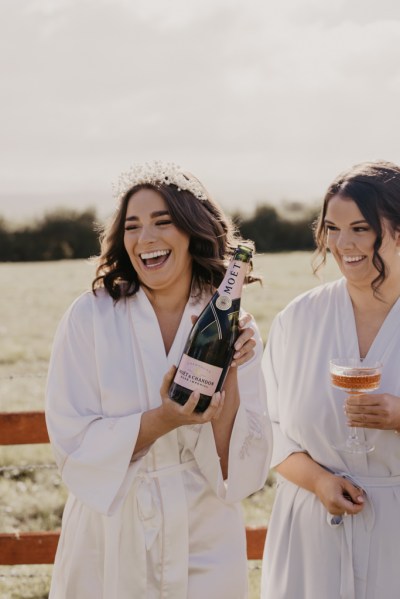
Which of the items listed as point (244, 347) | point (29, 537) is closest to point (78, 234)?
point (29, 537)

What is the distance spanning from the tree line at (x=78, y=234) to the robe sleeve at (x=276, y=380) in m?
30.4

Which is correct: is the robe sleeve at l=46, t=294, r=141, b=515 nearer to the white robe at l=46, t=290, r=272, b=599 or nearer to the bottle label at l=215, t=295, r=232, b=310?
the white robe at l=46, t=290, r=272, b=599

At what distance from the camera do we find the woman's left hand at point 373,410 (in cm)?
298

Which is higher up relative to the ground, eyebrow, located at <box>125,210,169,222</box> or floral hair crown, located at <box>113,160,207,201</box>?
floral hair crown, located at <box>113,160,207,201</box>

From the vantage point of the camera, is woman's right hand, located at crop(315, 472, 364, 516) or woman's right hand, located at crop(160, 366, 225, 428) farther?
woman's right hand, located at crop(315, 472, 364, 516)

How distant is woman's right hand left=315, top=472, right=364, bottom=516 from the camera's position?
3082mm

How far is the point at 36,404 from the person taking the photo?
9.83 meters

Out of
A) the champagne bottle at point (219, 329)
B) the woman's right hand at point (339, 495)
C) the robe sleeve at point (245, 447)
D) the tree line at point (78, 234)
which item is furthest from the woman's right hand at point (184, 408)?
the tree line at point (78, 234)

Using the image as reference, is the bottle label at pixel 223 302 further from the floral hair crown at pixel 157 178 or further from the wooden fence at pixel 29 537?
the wooden fence at pixel 29 537

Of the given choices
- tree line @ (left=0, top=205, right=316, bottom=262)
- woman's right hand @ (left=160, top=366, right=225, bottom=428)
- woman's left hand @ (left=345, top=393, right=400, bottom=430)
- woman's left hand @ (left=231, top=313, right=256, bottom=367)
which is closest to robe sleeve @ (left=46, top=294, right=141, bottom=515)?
woman's right hand @ (left=160, top=366, right=225, bottom=428)

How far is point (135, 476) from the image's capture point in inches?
119

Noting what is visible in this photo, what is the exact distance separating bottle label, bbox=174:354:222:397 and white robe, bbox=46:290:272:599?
29 centimetres

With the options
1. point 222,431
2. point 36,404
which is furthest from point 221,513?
point 36,404

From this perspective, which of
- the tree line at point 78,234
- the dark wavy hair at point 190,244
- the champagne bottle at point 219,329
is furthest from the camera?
the tree line at point 78,234
